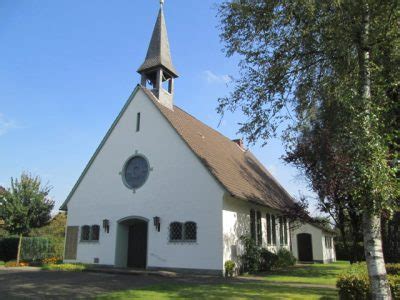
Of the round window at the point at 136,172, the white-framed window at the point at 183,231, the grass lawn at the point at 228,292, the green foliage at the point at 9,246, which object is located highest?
the round window at the point at 136,172

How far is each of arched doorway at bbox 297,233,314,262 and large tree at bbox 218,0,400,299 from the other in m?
19.9

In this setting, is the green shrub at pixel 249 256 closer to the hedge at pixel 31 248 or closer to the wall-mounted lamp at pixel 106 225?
the wall-mounted lamp at pixel 106 225

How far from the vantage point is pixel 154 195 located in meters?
20.0

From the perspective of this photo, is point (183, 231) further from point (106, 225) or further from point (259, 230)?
point (259, 230)

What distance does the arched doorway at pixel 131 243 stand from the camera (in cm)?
2066

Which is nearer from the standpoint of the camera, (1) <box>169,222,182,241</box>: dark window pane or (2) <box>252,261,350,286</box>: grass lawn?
(2) <box>252,261,350,286</box>: grass lawn

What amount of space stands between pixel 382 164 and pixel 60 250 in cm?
2470

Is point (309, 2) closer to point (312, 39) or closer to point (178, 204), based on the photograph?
point (312, 39)

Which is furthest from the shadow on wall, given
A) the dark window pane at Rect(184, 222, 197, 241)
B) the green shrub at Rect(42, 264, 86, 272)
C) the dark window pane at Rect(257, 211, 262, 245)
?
the green shrub at Rect(42, 264, 86, 272)

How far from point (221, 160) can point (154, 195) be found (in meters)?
4.74

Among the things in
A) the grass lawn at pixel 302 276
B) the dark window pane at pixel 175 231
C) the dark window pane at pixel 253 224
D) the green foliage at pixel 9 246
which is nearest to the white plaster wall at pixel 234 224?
the dark window pane at pixel 253 224

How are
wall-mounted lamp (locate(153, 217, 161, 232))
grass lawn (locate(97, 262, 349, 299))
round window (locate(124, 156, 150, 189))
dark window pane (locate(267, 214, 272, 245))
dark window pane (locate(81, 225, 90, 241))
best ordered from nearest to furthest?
grass lawn (locate(97, 262, 349, 299)), wall-mounted lamp (locate(153, 217, 161, 232)), round window (locate(124, 156, 150, 189)), dark window pane (locate(81, 225, 90, 241)), dark window pane (locate(267, 214, 272, 245))

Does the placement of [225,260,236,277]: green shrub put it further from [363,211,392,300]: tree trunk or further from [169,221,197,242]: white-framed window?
[363,211,392,300]: tree trunk

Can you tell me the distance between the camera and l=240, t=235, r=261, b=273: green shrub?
62.8 feet
